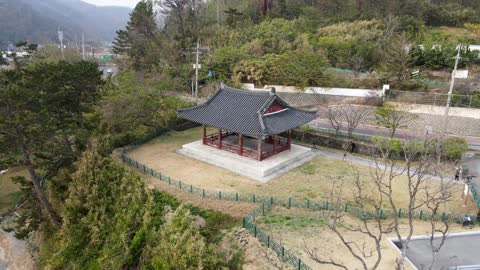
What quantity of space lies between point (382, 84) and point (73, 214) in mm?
33174

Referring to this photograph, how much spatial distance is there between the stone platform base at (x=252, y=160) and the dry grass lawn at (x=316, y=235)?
4.14 m

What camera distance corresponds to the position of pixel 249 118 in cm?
2152

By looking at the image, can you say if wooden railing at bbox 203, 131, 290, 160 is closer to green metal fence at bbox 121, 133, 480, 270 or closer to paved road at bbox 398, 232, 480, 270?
green metal fence at bbox 121, 133, 480, 270

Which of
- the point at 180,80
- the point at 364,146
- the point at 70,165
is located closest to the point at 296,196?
the point at 364,146

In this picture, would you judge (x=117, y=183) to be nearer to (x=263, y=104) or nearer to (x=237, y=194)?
(x=237, y=194)

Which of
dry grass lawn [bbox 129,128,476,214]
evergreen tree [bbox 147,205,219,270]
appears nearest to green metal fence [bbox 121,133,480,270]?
dry grass lawn [bbox 129,128,476,214]

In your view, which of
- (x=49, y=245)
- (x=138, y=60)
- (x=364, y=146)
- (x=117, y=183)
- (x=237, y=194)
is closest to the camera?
(x=237, y=194)

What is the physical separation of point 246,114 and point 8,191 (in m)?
21.8

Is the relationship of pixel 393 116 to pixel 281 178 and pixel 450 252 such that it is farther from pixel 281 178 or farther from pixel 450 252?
pixel 450 252

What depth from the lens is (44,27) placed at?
139 metres

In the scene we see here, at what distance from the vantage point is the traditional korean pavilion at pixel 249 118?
21062 millimetres

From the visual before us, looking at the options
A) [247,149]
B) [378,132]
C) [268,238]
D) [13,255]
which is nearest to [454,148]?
[378,132]

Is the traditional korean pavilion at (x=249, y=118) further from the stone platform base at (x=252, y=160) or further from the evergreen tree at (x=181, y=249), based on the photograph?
the evergreen tree at (x=181, y=249)

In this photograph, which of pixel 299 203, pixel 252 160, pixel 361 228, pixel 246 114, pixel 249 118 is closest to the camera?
pixel 361 228
